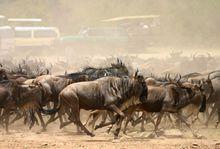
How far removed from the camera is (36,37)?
45.4 meters

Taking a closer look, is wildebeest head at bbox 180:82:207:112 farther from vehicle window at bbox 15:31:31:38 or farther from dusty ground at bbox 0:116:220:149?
vehicle window at bbox 15:31:31:38

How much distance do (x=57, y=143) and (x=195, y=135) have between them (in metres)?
3.98

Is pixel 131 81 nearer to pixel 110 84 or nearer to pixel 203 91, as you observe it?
pixel 110 84

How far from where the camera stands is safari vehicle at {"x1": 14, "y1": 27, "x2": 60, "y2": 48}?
45.1m

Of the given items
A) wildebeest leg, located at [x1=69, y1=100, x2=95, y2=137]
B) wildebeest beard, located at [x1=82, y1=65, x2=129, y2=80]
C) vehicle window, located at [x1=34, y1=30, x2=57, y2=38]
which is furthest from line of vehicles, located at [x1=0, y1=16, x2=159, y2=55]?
wildebeest leg, located at [x1=69, y1=100, x2=95, y2=137]

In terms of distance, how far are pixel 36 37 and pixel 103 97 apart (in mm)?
31787

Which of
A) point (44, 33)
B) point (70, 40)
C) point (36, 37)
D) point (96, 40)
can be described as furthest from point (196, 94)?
point (44, 33)

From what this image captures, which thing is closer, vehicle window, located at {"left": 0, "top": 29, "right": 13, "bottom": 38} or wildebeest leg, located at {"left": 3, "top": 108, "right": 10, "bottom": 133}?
wildebeest leg, located at {"left": 3, "top": 108, "right": 10, "bottom": 133}

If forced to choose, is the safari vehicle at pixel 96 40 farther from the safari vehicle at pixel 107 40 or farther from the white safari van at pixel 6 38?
the white safari van at pixel 6 38

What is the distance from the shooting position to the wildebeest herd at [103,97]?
14.4m

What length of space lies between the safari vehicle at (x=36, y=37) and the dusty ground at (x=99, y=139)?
2830 centimetres

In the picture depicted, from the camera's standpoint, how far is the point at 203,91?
1659cm

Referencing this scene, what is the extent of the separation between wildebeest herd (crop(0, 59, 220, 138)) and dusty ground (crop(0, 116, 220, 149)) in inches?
11.1

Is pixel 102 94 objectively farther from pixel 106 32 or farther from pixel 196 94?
pixel 106 32
